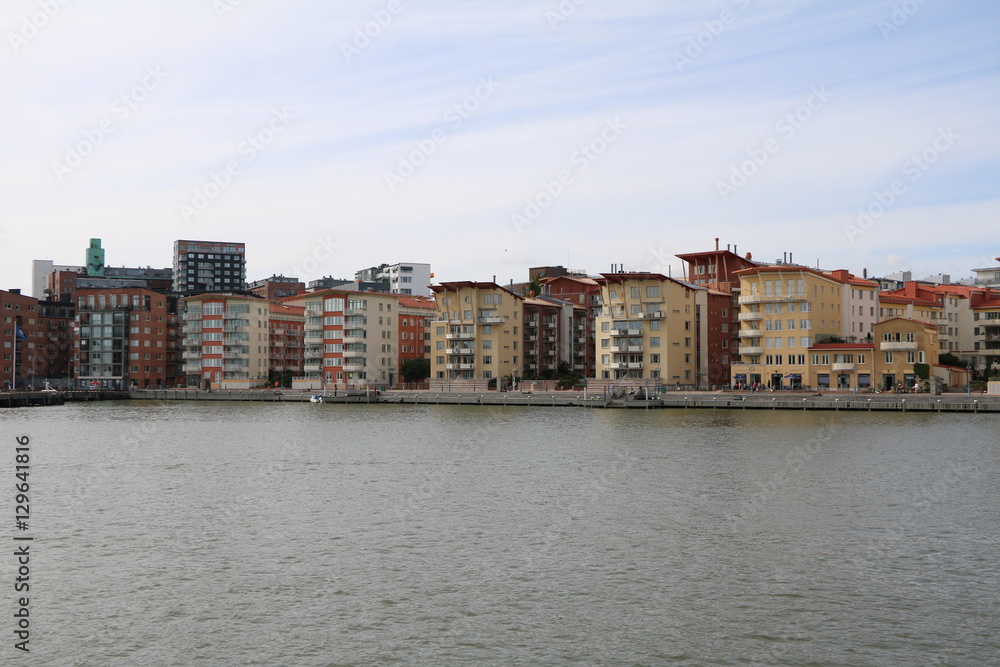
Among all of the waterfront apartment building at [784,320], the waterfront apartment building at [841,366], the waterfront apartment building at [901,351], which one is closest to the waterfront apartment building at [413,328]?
the waterfront apartment building at [784,320]

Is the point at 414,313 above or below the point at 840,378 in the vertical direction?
above

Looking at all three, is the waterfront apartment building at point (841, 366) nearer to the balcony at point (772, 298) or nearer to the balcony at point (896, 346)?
the balcony at point (896, 346)

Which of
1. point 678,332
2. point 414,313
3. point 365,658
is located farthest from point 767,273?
point 365,658

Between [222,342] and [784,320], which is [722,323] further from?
[222,342]

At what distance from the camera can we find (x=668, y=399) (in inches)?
5103

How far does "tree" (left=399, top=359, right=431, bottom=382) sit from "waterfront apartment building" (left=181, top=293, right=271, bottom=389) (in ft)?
115

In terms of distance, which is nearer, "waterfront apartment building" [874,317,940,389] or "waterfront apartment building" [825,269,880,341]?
"waterfront apartment building" [874,317,940,389]

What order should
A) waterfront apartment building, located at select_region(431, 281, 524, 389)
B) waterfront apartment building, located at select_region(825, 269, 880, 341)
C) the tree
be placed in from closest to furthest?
1. waterfront apartment building, located at select_region(825, 269, 880, 341)
2. waterfront apartment building, located at select_region(431, 281, 524, 389)
3. the tree

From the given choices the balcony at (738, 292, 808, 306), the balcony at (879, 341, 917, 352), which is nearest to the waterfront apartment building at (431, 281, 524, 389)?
the balcony at (738, 292, 808, 306)

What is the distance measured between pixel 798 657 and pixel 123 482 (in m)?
41.4

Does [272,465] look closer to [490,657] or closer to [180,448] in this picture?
[180,448]

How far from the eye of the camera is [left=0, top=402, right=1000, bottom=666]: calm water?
24609mm

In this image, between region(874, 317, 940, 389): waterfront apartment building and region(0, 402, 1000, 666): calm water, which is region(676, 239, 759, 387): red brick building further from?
region(0, 402, 1000, 666): calm water

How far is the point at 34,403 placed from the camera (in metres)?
159
